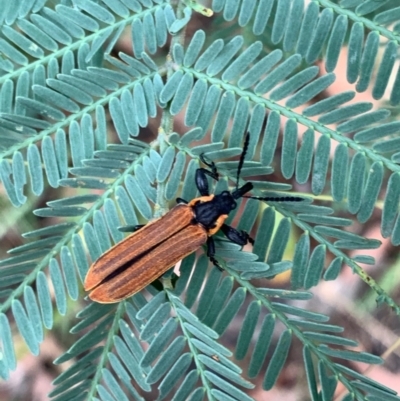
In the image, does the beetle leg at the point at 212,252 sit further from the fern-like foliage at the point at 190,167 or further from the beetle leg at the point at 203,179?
the beetle leg at the point at 203,179

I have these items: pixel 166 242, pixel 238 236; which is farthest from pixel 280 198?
pixel 166 242

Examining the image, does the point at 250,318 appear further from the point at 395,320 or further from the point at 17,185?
the point at 395,320

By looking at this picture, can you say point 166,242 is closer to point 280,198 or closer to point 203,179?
point 203,179

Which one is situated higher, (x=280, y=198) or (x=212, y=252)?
(x=280, y=198)

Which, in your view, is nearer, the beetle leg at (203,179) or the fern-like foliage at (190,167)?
the fern-like foliage at (190,167)

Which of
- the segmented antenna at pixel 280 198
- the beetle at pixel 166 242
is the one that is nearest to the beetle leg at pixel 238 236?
the beetle at pixel 166 242

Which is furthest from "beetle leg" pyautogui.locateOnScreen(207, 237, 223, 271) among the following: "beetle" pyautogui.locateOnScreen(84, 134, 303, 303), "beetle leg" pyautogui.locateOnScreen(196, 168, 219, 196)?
"beetle leg" pyautogui.locateOnScreen(196, 168, 219, 196)
